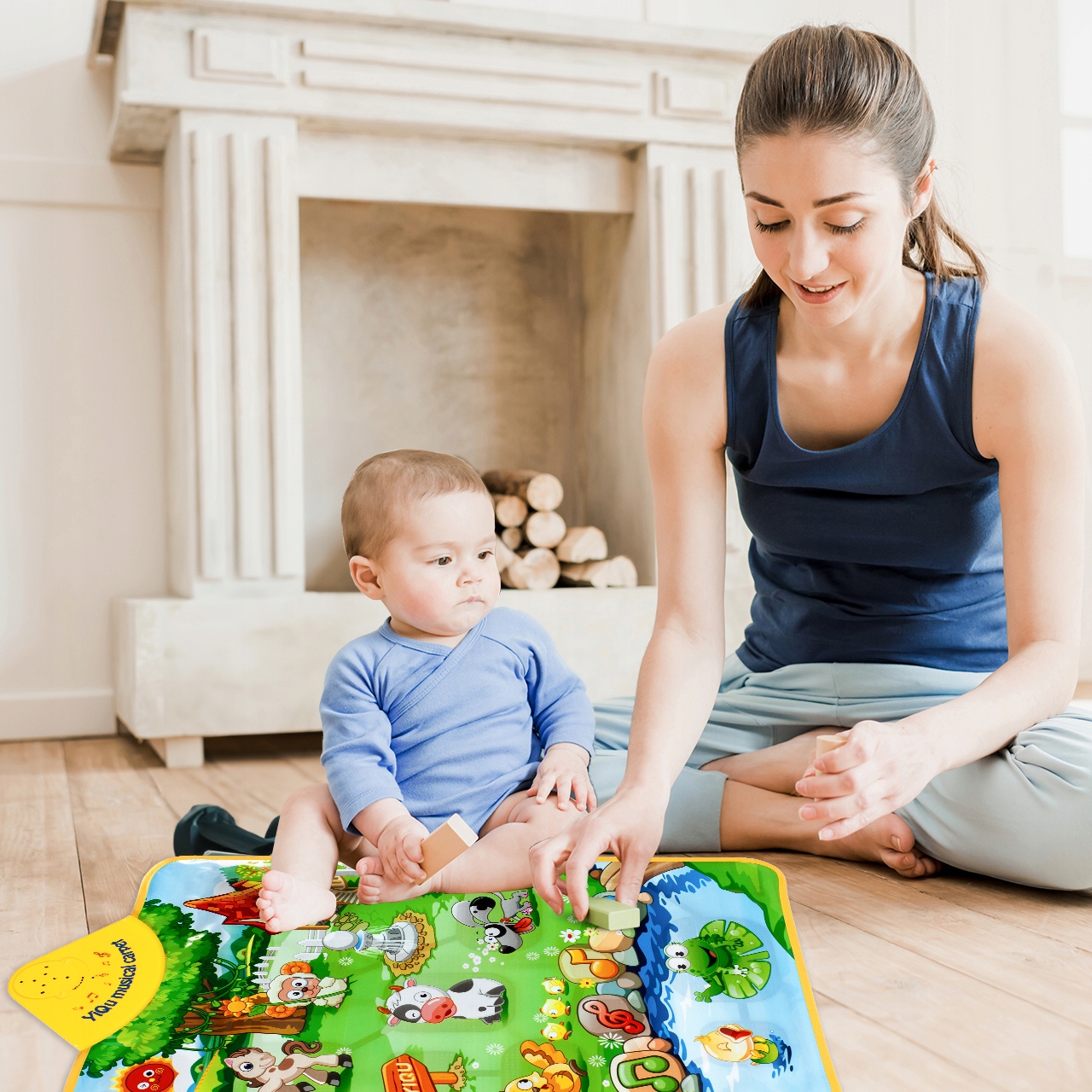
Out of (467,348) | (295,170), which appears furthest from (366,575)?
(467,348)

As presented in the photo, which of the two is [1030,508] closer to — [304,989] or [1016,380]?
[1016,380]

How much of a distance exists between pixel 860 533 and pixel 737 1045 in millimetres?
678

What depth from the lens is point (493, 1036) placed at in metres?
0.80

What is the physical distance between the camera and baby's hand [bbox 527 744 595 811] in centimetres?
120

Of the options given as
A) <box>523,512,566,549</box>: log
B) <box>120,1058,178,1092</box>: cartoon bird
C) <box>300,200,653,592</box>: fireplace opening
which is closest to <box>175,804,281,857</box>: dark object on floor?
<box>120,1058,178,1092</box>: cartoon bird

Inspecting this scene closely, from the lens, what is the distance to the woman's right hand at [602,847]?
82 centimetres

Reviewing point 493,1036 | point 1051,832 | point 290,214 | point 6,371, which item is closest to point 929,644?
point 1051,832

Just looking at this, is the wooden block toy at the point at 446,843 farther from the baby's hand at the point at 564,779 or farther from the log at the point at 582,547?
the log at the point at 582,547

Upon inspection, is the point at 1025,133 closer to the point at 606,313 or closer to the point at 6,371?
the point at 606,313

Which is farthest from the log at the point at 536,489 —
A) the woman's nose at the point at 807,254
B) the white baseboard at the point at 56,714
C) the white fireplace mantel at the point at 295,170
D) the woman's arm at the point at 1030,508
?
the woman's nose at the point at 807,254

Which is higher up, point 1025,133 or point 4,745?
point 1025,133

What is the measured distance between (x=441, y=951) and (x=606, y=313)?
2.08 m

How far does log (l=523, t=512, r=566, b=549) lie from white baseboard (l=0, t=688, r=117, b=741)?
40.9 inches

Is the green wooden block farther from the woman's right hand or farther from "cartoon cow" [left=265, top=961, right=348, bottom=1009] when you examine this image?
"cartoon cow" [left=265, top=961, right=348, bottom=1009]
